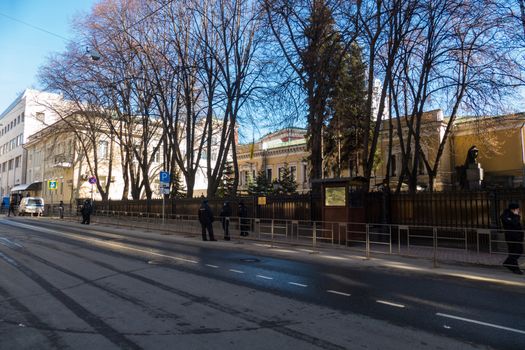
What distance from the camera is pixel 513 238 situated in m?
10.9

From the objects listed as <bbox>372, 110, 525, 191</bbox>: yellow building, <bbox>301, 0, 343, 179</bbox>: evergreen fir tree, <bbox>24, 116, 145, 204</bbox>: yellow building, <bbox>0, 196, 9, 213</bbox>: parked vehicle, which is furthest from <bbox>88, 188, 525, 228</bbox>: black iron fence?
<bbox>0, 196, 9, 213</bbox>: parked vehicle

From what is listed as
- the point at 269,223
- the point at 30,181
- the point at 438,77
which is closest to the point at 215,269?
the point at 269,223

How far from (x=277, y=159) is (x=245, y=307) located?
59007 mm

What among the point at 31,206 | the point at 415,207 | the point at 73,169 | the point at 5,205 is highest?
the point at 73,169

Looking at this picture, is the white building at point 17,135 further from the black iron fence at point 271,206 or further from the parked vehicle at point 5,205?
the black iron fence at point 271,206

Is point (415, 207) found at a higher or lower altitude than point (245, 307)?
higher

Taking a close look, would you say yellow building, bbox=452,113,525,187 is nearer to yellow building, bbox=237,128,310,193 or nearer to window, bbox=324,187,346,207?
yellow building, bbox=237,128,310,193

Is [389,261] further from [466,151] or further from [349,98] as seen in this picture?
[466,151]

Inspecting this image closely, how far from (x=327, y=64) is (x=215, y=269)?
41.9 ft

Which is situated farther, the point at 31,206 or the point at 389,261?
the point at 31,206

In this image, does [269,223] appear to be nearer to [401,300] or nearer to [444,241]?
[444,241]

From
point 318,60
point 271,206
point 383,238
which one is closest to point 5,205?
point 271,206

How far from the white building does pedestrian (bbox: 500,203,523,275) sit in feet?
222

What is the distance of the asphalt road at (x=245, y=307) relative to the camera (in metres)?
5.24
